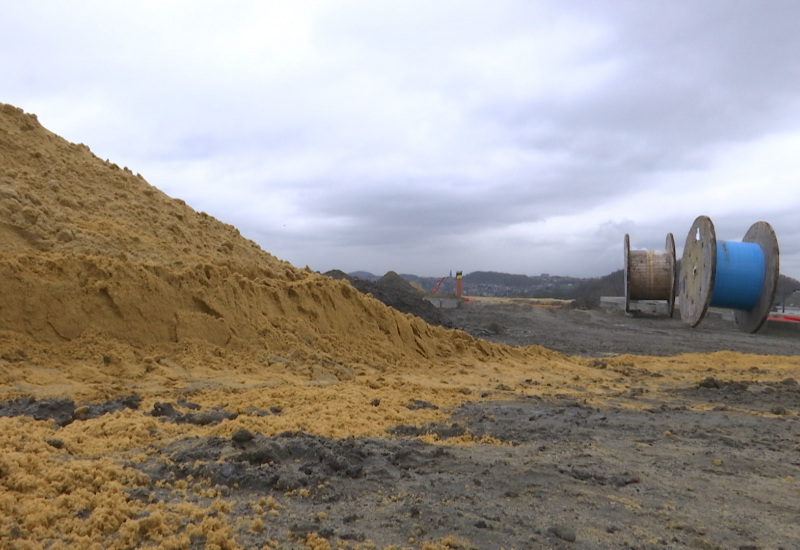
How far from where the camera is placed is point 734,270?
1209 centimetres

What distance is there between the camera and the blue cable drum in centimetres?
1211

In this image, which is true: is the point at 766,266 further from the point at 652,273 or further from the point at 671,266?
the point at 652,273

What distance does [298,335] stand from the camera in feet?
27.0

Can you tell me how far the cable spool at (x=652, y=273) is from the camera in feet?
46.3

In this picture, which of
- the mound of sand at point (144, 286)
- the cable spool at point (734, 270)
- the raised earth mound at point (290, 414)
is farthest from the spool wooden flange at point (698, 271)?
the mound of sand at point (144, 286)

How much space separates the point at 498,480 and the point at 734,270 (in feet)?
35.0

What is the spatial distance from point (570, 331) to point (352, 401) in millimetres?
13301

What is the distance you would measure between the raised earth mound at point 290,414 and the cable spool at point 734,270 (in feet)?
5.52

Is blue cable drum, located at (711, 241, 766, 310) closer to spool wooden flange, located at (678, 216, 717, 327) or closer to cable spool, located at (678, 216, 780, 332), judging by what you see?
cable spool, located at (678, 216, 780, 332)

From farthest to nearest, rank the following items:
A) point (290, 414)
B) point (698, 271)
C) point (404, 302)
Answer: point (404, 302) < point (698, 271) < point (290, 414)

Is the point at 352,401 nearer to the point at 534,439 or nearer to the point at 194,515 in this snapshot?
the point at 534,439

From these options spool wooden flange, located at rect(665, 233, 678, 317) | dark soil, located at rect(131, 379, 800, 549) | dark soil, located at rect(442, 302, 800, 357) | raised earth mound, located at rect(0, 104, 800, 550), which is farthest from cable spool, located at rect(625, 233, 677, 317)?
dark soil, located at rect(131, 379, 800, 549)

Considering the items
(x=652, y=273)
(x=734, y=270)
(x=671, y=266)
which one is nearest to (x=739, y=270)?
(x=734, y=270)

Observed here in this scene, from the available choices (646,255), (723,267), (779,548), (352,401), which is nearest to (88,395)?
(352,401)
